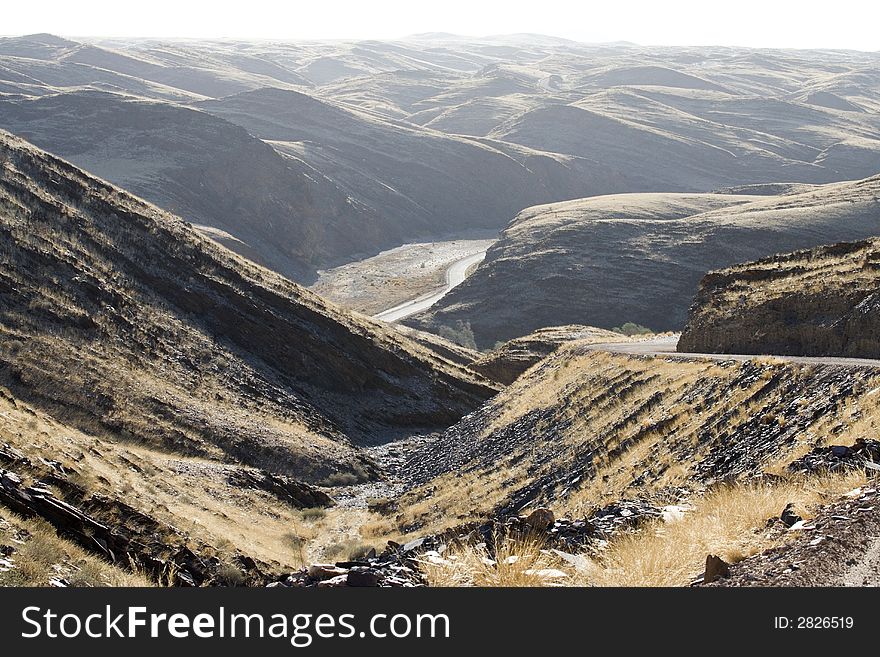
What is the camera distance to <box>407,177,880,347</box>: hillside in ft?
309

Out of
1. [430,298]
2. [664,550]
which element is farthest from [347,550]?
[430,298]

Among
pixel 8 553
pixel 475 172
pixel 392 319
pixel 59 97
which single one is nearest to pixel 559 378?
pixel 8 553

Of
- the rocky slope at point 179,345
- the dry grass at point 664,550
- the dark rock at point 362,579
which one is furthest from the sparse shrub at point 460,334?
the dark rock at point 362,579

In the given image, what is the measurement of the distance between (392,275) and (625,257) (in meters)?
41.1

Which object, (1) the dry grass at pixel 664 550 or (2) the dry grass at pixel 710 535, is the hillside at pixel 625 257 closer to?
(2) the dry grass at pixel 710 535

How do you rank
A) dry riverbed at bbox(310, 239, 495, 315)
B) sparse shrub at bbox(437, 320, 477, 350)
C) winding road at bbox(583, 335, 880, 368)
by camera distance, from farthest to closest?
dry riverbed at bbox(310, 239, 495, 315) < sparse shrub at bbox(437, 320, 477, 350) < winding road at bbox(583, 335, 880, 368)

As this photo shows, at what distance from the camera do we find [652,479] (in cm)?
1408

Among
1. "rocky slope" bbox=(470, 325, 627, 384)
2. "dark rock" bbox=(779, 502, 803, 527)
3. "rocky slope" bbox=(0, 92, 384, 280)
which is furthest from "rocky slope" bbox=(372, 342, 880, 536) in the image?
"rocky slope" bbox=(0, 92, 384, 280)

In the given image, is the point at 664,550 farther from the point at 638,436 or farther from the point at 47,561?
the point at 638,436

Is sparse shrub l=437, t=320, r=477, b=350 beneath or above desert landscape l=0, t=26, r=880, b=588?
beneath

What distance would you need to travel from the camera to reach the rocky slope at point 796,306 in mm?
19703

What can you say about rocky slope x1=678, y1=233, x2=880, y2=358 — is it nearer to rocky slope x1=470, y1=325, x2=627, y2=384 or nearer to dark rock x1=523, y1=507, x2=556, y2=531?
dark rock x1=523, y1=507, x2=556, y2=531

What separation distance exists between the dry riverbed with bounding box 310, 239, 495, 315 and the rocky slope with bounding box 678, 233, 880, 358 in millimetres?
76359

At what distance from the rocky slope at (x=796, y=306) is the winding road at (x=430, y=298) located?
6020 cm
